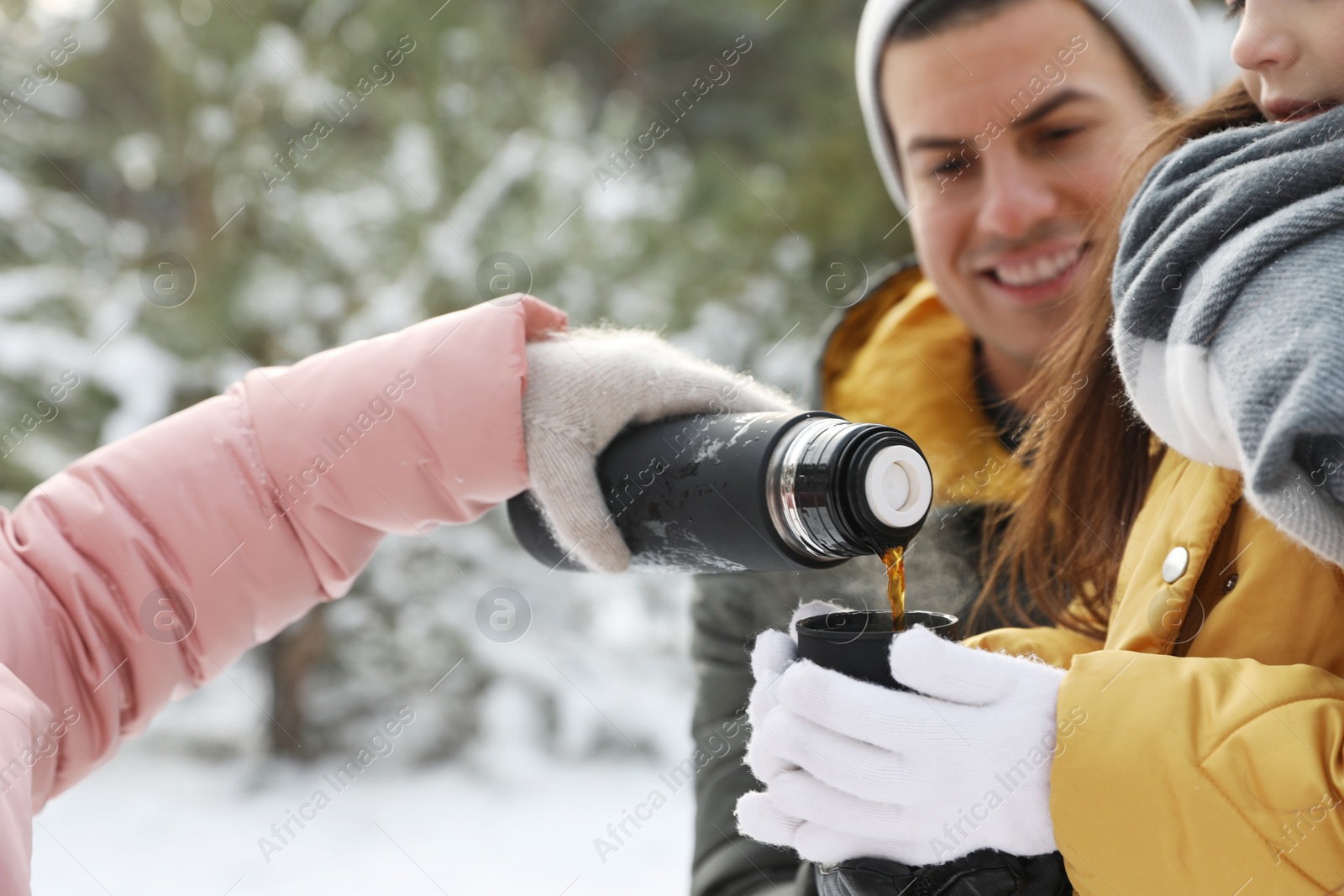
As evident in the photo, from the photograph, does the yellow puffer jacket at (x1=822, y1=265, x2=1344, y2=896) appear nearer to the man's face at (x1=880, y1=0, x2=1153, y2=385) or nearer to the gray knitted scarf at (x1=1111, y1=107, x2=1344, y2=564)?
the gray knitted scarf at (x1=1111, y1=107, x2=1344, y2=564)

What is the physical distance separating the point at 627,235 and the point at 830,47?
4.11 feet

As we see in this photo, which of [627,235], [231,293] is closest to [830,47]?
[627,235]

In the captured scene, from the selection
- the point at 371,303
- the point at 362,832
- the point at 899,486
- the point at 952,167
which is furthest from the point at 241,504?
the point at 371,303

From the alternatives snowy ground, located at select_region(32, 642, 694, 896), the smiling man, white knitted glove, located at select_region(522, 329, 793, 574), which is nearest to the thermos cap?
white knitted glove, located at select_region(522, 329, 793, 574)

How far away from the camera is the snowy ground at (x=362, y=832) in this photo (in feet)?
6.91

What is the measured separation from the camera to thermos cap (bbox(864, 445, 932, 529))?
0.77 meters

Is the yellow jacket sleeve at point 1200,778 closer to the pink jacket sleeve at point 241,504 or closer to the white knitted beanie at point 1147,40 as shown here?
the pink jacket sleeve at point 241,504

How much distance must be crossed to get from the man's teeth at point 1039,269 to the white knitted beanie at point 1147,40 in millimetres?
236

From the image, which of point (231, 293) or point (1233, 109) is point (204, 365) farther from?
point (1233, 109)

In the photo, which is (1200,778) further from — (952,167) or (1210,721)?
(952,167)

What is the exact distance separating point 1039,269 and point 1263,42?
72 centimetres

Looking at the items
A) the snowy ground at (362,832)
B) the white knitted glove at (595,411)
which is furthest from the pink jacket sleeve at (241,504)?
the snowy ground at (362,832)

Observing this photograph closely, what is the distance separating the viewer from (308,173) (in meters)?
2.70

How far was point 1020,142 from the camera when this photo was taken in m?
1.42
